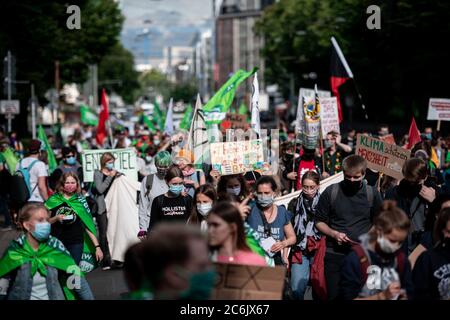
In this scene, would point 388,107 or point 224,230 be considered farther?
point 388,107

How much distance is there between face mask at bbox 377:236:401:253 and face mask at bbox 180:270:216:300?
1.98 m

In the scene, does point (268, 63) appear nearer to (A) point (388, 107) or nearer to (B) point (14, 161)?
(A) point (388, 107)

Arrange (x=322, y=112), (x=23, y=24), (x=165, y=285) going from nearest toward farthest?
(x=165, y=285), (x=322, y=112), (x=23, y=24)

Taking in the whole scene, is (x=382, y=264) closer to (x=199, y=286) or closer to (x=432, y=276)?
(x=432, y=276)

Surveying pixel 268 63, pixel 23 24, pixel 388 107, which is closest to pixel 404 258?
pixel 23 24

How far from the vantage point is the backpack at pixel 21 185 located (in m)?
15.2

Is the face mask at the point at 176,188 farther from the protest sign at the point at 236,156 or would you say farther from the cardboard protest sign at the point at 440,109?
the cardboard protest sign at the point at 440,109

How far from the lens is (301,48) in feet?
258

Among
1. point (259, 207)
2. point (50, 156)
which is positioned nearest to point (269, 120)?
point (50, 156)

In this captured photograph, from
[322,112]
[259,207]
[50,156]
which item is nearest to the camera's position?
[259,207]

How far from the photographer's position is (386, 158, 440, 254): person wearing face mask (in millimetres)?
8297

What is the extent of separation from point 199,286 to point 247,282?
58.4 inches
